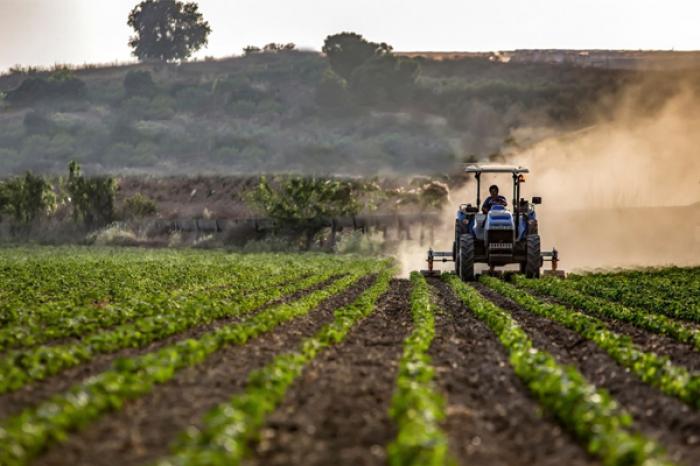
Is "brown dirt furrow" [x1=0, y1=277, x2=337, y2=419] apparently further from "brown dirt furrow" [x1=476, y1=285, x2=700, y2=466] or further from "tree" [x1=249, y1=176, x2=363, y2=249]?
"tree" [x1=249, y1=176, x2=363, y2=249]

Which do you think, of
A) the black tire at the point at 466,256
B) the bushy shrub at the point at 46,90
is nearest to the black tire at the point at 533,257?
the black tire at the point at 466,256

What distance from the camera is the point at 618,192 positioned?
63.8 m

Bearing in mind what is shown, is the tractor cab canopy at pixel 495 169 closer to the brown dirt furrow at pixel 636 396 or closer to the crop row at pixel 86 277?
the crop row at pixel 86 277

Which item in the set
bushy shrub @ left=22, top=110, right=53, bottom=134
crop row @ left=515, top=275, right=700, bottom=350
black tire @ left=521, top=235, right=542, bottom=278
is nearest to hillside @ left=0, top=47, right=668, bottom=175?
bushy shrub @ left=22, top=110, right=53, bottom=134

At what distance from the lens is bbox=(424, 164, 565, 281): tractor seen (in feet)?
112

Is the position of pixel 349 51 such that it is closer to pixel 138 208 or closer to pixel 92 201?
pixel 138 208

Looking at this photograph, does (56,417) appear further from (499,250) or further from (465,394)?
(499,250)

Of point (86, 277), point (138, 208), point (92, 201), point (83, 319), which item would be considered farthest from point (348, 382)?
point (138, 208)

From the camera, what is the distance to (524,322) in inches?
958

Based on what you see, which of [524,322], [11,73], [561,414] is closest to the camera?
[561,414]

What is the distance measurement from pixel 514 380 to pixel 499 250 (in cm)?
1902

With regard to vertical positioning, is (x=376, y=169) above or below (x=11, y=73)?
below

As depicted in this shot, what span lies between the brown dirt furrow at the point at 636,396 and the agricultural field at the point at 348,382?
4cm

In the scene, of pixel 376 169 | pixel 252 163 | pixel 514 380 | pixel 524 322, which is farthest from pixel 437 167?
pixel 514 380
